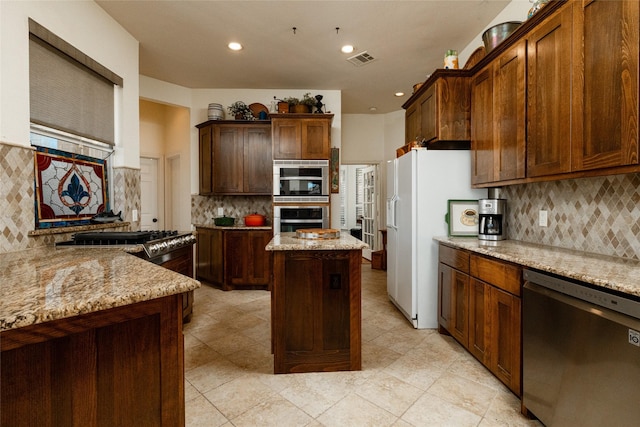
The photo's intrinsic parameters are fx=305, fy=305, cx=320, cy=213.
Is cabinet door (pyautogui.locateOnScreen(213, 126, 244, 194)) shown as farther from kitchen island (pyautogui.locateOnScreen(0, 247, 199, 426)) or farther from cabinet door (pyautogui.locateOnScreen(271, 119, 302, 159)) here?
kitchen island (pyautogui.locateOnScreen(0, 247, 199, 426))

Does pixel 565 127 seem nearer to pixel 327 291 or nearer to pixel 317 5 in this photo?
pixel 327 291

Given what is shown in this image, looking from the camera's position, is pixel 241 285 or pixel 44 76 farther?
pixel 241 285

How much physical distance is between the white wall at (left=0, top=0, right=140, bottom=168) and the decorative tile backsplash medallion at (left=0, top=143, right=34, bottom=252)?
0.09 metres

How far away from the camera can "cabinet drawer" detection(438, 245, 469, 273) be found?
2374 mm

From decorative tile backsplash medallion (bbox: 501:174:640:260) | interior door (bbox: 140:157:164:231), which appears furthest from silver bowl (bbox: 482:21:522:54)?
interior door (bbox: 140:157:164:231)

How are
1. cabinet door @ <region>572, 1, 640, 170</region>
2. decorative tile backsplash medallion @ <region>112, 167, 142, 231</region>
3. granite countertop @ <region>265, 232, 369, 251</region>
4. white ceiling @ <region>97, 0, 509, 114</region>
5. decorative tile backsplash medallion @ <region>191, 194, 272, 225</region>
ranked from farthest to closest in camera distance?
decorative tile backsplash medallion @ <region>191, 194, 272, 225</region> → decorative tile backsplash medallion @ <region>112, 167, 142, 231</region> → white ceiling @ <region>97, 0, 509, 114</region> → granite countertop @ <region>265, 232, 369, 251</region> → cabinet door @ <region>572, 1, 640, 170</region>

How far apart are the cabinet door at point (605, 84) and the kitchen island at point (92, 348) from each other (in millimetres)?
2039

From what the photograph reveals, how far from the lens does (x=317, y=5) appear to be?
2828mm

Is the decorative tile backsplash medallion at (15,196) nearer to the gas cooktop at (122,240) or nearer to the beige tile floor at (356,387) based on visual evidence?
the gas cooktop at (122,240)

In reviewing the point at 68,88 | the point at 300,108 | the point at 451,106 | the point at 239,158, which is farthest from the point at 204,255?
the point at 451,106

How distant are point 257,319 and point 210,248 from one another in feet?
5.65

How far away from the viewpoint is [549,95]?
1.90 metres

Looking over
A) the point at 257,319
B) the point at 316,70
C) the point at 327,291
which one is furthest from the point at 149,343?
the point at 316,70

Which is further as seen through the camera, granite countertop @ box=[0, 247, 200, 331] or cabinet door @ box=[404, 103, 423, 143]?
cabinet door @ box=[404, 103, 423, 143]
